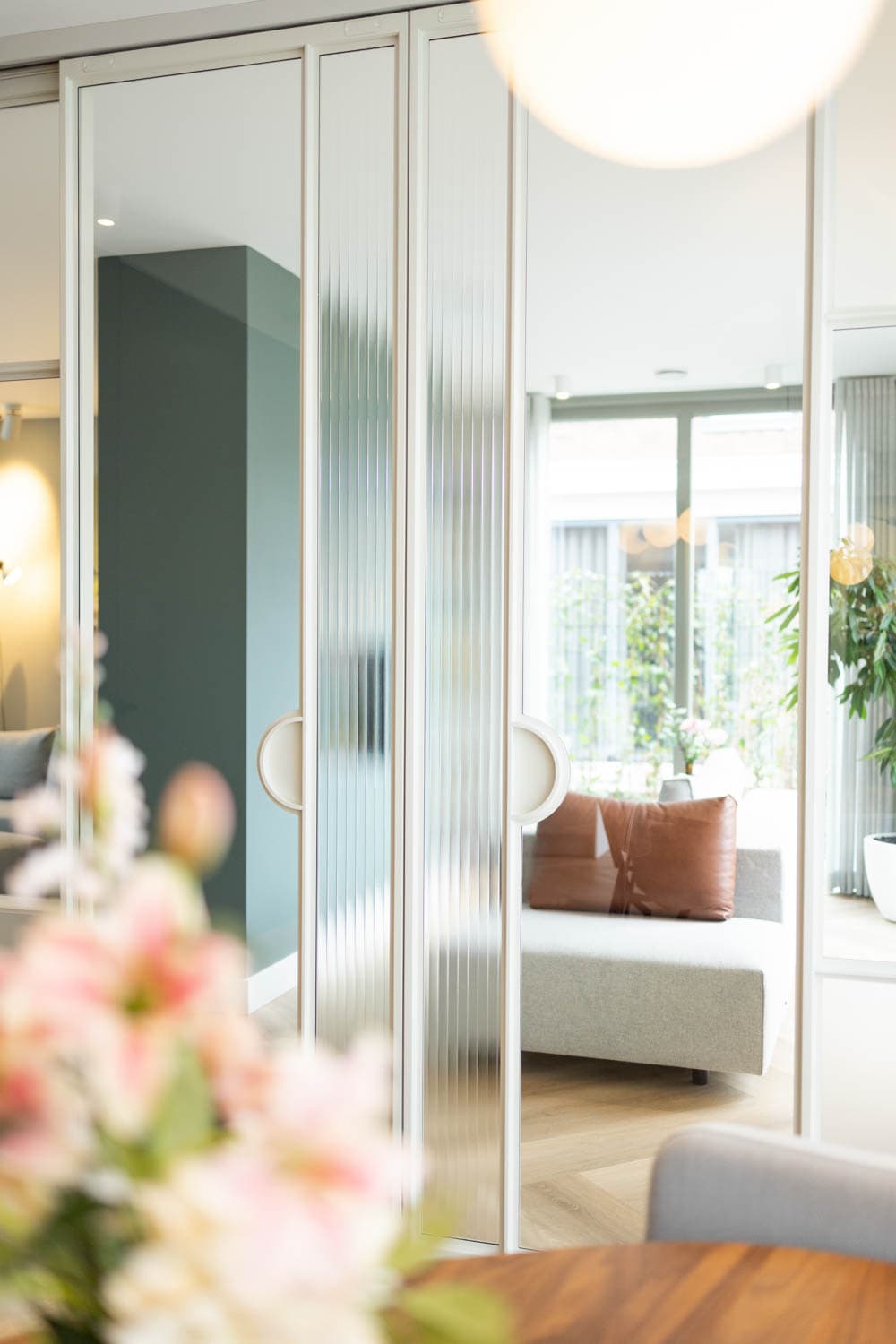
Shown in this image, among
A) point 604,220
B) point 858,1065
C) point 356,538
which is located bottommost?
point 858,1065

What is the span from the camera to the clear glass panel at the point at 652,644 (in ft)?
7.75

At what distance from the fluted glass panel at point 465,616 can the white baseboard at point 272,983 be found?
0.32m

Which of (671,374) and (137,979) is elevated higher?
(671,374)

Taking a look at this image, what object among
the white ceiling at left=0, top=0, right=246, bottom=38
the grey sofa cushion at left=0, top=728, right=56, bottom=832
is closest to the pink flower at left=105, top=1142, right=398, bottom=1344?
the grey sofa cushion at left=0, top=728, right=56, bottom=832

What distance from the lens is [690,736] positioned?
7.88 ft

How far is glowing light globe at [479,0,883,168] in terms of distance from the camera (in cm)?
228

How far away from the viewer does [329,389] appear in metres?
2.61

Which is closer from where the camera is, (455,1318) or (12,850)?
(455,1318)

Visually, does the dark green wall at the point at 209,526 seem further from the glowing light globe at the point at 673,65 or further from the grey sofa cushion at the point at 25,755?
the glowing light globe at the point at 673,65

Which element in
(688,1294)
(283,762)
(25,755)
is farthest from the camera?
(25,755)

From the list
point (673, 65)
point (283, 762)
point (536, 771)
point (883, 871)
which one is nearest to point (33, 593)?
point (283, 762)

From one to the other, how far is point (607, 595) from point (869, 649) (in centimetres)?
52

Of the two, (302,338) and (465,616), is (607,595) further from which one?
(302,338)

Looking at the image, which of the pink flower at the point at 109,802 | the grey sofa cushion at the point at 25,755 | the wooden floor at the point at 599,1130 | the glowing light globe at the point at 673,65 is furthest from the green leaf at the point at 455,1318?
the grey sofa cushion at the point at 25,755
